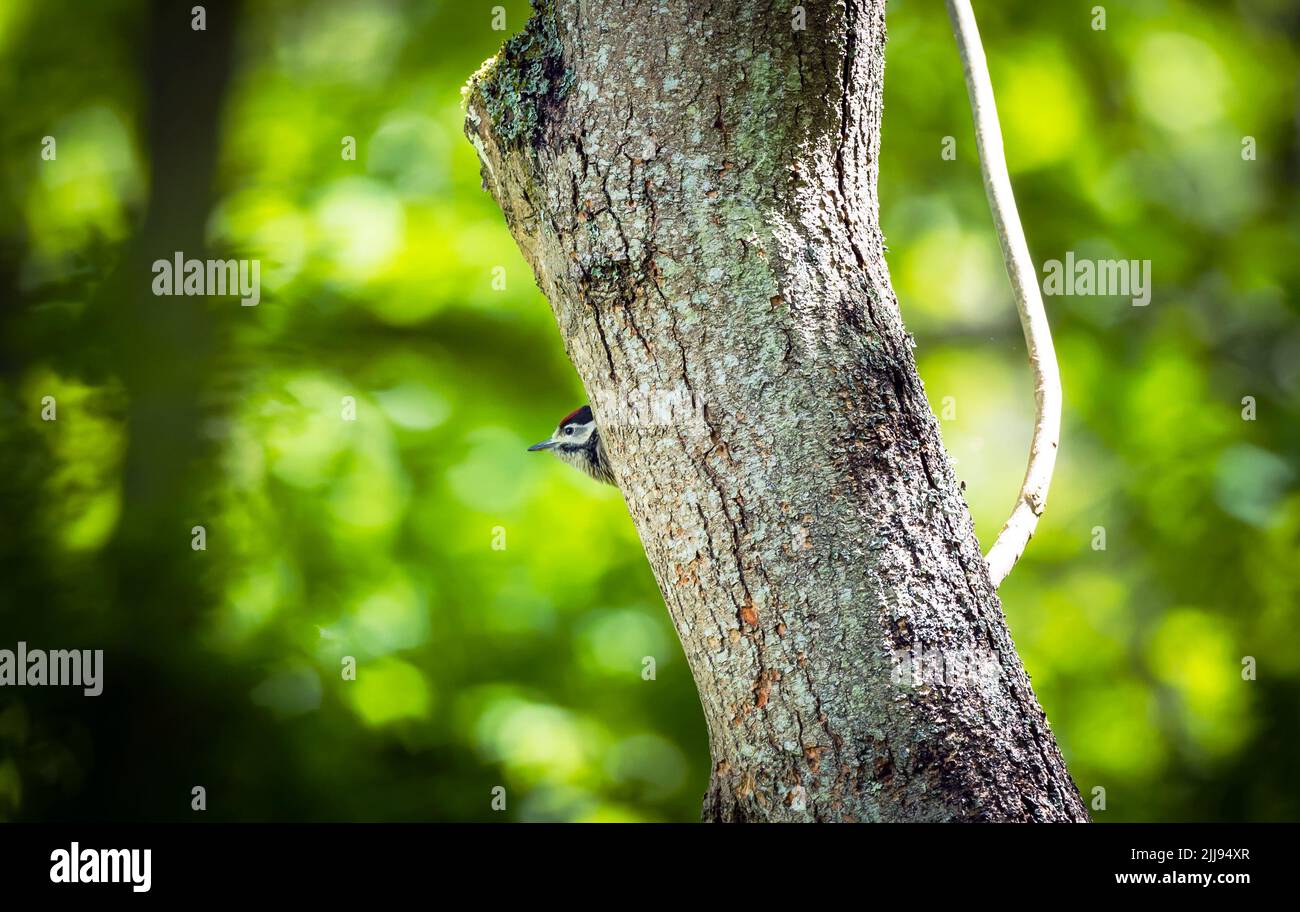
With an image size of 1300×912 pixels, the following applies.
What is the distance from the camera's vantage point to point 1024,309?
1.29 m

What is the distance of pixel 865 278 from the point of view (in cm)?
104

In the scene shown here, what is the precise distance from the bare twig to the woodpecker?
129cm

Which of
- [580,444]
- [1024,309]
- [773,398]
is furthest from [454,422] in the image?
[773,398]

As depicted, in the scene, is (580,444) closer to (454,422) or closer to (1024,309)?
(454,422)

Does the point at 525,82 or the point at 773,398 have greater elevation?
the point at 525,82

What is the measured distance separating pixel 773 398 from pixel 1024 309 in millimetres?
506

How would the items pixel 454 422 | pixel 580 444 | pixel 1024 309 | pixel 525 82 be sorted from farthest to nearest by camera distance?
1. pixel 454 422
2. pixel 580 444
3. pixel 1024 309
4. pixel 525 82

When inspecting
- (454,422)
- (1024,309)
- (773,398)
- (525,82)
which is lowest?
(773,398)

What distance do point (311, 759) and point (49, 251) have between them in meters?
2.00

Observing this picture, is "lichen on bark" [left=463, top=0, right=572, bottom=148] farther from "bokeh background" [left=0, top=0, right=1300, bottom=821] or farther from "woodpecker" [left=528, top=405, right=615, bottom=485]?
"bokeh background" [left=0, top=0, right=1300, bottom=821]

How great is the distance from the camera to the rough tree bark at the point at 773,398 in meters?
0.92

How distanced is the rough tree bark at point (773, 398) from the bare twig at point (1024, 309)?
293mm

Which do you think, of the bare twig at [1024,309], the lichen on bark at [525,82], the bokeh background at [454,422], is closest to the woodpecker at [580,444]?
the bokeh background at [454,422]

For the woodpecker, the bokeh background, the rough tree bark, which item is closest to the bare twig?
the rough tree bark
